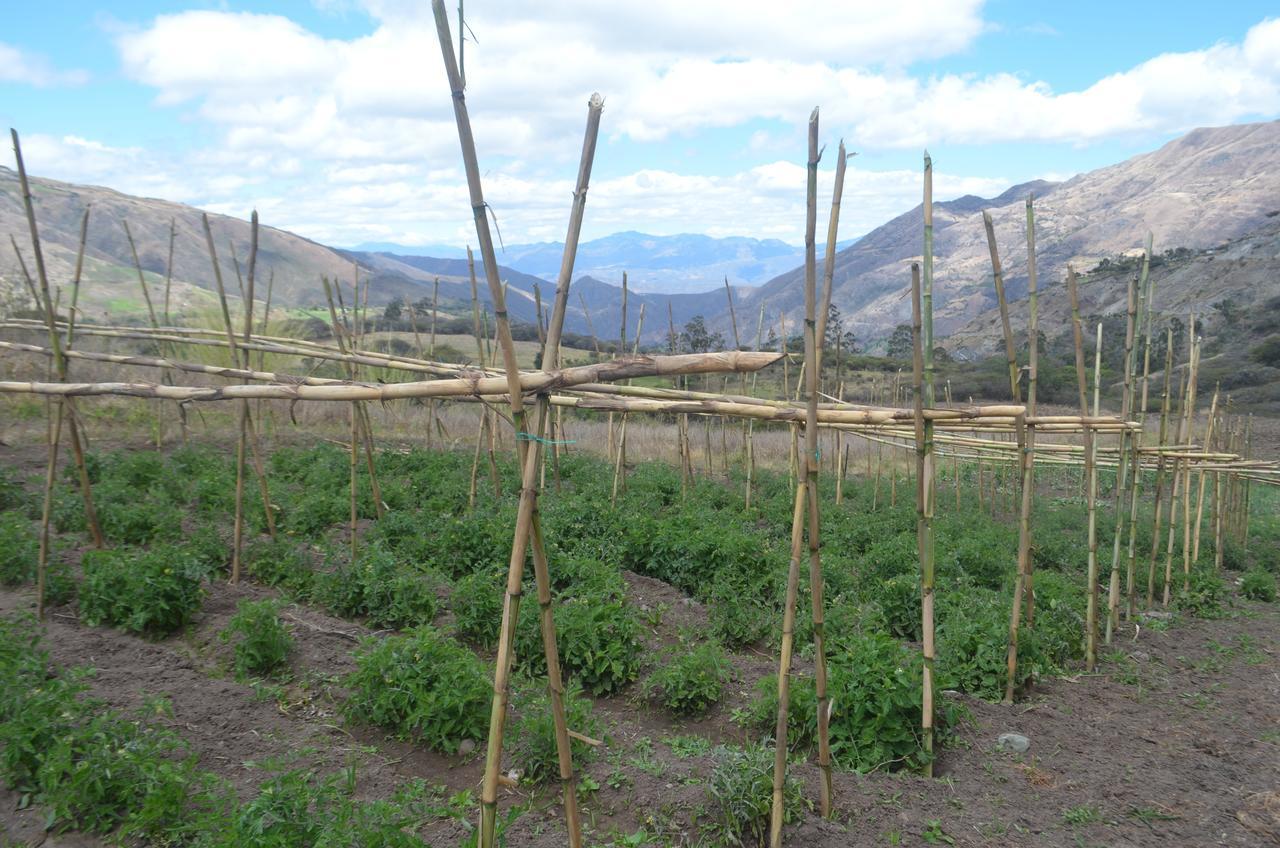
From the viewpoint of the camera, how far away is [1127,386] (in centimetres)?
594

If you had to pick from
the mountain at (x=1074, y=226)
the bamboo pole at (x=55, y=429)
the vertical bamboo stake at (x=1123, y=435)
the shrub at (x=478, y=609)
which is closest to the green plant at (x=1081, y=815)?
the vertical bamboo stake at (x=1123, y=435)

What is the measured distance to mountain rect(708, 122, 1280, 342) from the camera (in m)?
62.1

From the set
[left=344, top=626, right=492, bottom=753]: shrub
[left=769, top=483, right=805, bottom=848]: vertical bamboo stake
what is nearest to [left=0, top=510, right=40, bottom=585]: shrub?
[left=344, top=626, right=492, bottom=753]: shrub

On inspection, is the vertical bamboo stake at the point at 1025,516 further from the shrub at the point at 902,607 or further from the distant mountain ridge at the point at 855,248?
the distant mountain ridge at the point at 855,248

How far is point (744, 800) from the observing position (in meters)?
3.17

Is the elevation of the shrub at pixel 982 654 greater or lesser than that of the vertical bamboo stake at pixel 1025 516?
lesser

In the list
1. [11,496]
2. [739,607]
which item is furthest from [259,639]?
[11,496]

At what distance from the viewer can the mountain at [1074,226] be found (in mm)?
62094

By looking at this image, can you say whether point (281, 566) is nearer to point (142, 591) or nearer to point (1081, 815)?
point (142, 591)

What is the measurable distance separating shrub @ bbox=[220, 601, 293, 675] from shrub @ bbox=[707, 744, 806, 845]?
8.72ft

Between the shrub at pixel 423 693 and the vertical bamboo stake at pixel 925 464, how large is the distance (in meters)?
2.18

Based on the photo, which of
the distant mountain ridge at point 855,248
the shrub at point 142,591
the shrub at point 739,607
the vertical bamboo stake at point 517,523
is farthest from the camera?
the distant mountain ridge at point 855,248

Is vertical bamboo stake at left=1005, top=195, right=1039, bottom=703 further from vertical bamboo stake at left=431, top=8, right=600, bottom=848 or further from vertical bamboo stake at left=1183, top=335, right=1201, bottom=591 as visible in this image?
vertical bamboo stake at left=1183, top=335, right=1201, bottom=591

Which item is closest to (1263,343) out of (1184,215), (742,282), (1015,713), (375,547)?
(1015,713)
